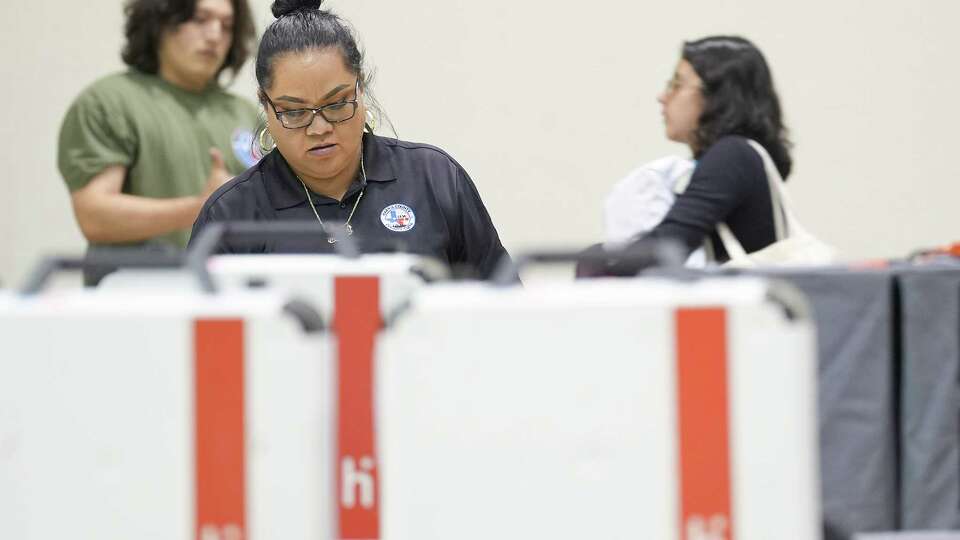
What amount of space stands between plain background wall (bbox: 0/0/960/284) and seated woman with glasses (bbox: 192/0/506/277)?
178 centimetres

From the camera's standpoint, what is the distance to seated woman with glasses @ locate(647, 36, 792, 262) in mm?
2006

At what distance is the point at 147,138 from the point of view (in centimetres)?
230

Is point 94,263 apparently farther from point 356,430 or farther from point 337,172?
point 337,172

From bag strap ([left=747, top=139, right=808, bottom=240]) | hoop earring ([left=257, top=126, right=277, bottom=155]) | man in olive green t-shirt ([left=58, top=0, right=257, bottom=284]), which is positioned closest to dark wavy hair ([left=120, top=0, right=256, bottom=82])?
man in olive green t-shirt ([left=58, top=0, right=257, bottom=284])

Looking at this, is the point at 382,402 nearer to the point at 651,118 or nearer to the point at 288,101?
the point at 288,101

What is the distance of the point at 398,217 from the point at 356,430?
79 centimetres

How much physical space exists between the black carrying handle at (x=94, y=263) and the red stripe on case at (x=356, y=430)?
132 mm

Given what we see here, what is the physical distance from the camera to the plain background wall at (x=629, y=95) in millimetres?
3436

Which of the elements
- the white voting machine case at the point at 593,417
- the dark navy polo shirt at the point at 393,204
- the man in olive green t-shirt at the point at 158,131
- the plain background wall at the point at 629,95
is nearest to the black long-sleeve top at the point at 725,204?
the dark navy polo shirt at the point at 393,204

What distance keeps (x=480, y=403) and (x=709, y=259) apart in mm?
1398

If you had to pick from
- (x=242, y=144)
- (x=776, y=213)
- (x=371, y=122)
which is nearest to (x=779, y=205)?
(x=776, y=213)

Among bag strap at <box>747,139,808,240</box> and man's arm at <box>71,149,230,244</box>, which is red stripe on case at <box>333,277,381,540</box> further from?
man's arm at <box>71,149,230,244</box>


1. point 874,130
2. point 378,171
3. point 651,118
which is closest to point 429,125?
point 651,118

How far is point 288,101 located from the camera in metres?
1.57
